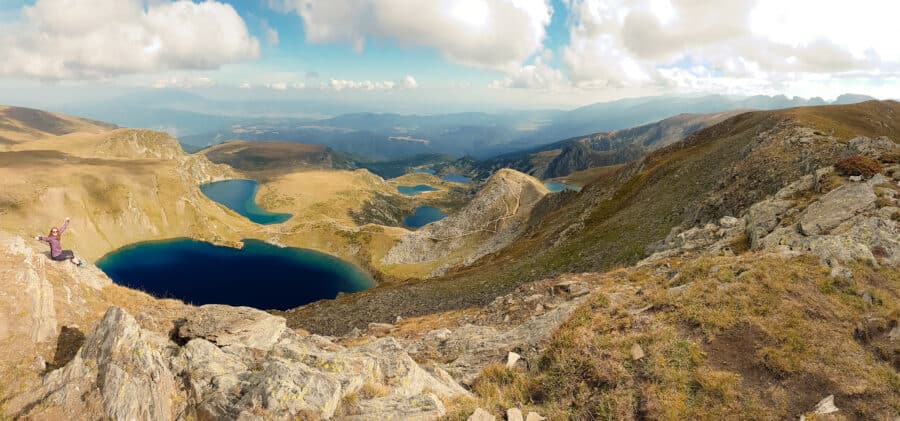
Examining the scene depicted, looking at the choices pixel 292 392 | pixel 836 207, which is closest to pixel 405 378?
pixel 292 392

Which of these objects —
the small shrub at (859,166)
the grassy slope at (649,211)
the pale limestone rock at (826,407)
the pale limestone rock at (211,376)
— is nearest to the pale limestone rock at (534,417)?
the pale limestone rock at (826,407)

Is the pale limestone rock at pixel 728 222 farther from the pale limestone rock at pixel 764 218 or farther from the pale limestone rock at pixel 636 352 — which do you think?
the pale limestone rock at pixel 636 352

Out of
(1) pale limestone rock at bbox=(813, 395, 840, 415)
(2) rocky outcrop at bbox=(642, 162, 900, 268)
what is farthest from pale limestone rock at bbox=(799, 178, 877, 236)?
(1) pale limestone rock at bbox=(813, 395, 840, 415)

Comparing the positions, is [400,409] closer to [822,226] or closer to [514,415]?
[514,415]

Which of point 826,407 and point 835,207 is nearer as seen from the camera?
point 826,407

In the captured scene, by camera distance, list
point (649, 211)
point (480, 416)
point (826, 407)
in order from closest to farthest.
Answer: point (826, 407) → point (480, 416) → point (649, 211)

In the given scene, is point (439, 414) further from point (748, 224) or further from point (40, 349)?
point (748, 224)
